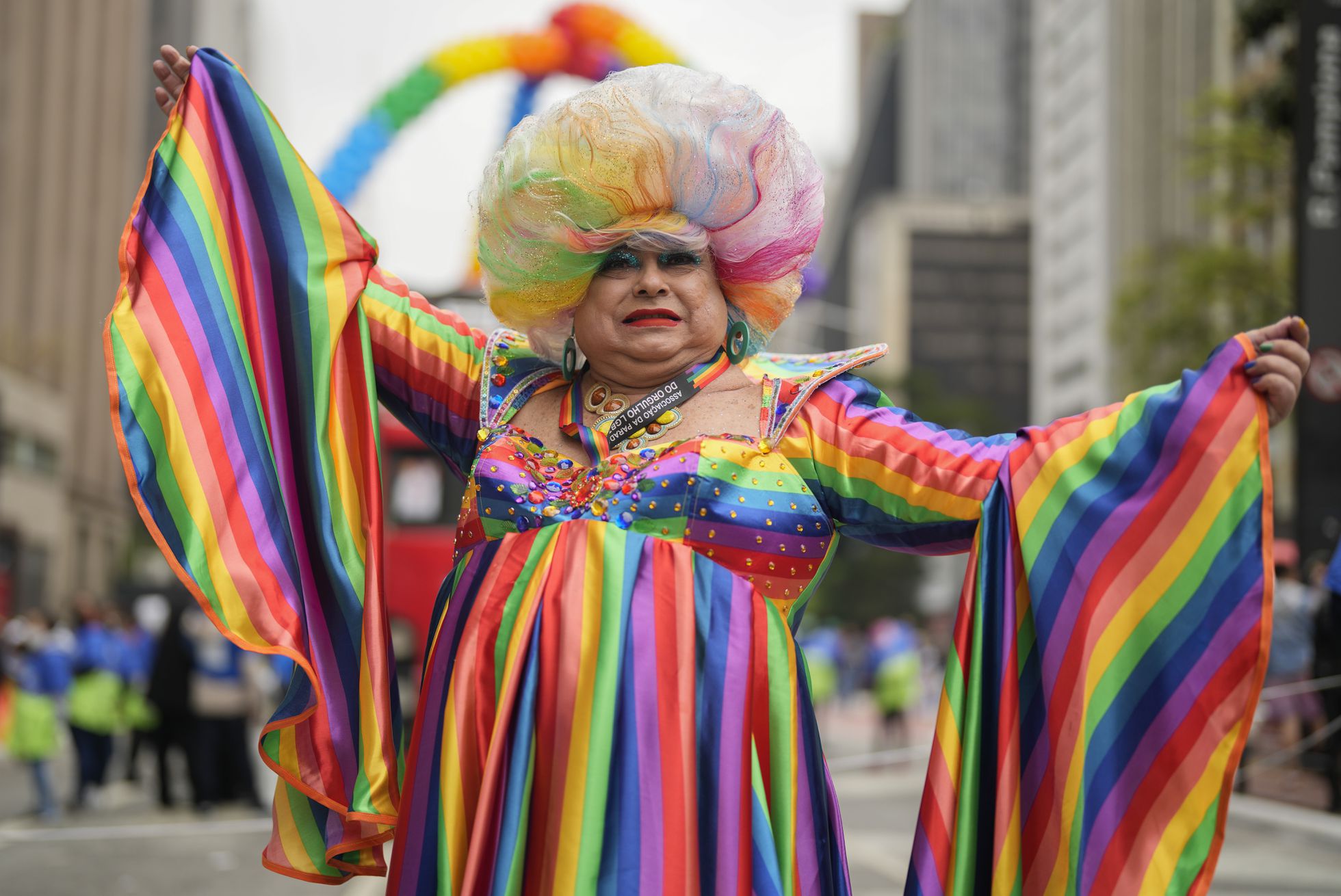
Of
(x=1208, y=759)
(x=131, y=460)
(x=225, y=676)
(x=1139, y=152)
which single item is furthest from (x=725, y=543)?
(x=1139, y=152)

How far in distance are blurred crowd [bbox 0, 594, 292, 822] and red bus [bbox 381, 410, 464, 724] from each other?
284cm

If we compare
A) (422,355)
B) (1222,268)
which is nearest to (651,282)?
(422,355)

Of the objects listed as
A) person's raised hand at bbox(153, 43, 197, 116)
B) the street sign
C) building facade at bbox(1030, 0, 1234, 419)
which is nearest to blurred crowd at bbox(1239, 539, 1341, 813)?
the street sign

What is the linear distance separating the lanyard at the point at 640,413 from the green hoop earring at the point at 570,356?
0.13m

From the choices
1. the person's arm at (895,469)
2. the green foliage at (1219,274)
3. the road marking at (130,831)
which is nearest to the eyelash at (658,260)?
the person's arm at (895,469)

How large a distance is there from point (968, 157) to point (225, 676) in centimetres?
10737

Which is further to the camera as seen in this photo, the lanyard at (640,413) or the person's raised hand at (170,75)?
the person's raised hand at (170,75)

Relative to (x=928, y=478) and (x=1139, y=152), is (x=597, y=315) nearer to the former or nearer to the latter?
(x=928, y=478)

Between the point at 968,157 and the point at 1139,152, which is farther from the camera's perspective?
the point at 968,157

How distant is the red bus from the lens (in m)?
13.8

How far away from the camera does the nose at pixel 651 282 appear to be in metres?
2.57

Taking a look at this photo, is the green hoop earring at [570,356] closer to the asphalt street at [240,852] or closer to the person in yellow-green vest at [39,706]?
the asphalt street at [240,852]

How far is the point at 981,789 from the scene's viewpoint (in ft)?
7.83

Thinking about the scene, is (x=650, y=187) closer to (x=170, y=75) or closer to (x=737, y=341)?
(x=737, y=341)
